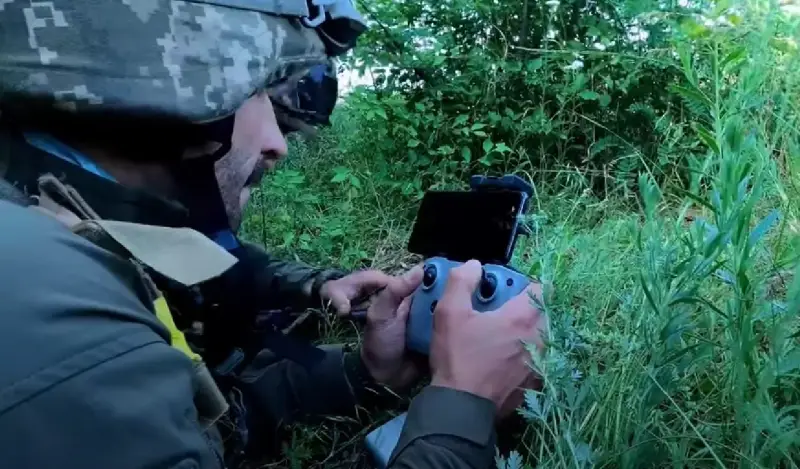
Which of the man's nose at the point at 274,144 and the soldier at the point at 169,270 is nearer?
the soldier at the point at 169,270

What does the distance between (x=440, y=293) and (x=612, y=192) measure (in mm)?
1217

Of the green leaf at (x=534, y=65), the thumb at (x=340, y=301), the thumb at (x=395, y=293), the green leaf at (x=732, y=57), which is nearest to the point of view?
the green leaf at (x=732, y=57)

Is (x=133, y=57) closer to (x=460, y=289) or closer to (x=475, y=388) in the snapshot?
(x=460, y=289)

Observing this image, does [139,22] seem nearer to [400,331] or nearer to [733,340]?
[400,331]

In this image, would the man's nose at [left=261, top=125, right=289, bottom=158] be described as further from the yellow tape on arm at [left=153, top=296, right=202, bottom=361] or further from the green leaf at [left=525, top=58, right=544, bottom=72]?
the green leaf at [left=525, top=58, right=544, bottom=72]

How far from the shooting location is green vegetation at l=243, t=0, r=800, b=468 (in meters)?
1.09

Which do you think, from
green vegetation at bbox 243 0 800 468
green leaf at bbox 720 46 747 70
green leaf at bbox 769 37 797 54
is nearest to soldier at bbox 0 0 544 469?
green vegetation at bbox 243 0 800 468

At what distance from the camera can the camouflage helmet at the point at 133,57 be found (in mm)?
1219

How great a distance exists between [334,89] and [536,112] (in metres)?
1.30

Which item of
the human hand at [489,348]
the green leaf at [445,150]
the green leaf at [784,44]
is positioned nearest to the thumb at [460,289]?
the human hand at [489,348]

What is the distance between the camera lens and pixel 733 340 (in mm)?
1052

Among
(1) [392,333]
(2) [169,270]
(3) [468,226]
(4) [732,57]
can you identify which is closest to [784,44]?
(4) [732,57]

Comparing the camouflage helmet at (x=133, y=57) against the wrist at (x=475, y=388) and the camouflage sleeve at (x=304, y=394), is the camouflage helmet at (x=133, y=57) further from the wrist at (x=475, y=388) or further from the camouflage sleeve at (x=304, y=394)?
the camouflage sleeve at (x=304, y=394)

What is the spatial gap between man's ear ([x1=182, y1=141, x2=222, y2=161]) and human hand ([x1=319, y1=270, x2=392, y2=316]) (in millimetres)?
568
